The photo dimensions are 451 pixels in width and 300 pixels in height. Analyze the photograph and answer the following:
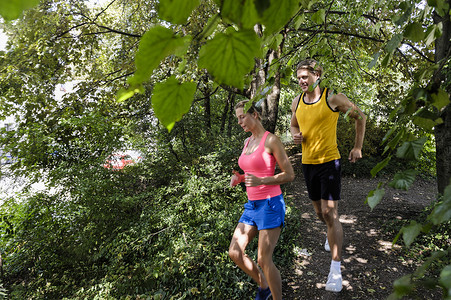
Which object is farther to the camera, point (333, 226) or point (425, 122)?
point (333, 226)

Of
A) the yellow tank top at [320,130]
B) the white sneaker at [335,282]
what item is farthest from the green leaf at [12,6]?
the white sneaker at [335,282]

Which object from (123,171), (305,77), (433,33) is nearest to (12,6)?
(433,33)

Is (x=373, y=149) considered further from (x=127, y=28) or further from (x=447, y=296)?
(x=447, y=296)

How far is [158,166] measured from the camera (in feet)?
19.3

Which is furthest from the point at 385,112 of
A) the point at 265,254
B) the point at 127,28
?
the point at 265,254

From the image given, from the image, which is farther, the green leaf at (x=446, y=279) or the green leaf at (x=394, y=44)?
the green leaf at (x=394, y=44)

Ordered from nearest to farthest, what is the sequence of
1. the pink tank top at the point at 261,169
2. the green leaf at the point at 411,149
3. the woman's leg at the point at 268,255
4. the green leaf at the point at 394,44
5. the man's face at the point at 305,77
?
the green leaf at the point at 411,149 → the green leaf at the point at 394,44 → the woman's leg at the point at 268,255 → the pink tank top at the point at 261,169 → the man's face at the point at 305,77

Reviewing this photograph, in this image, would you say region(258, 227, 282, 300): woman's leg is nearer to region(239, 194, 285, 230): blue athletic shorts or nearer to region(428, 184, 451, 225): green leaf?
region(239, 194, 285, 230): blue athletic shorts

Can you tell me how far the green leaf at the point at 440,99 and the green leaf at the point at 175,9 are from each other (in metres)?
0.60

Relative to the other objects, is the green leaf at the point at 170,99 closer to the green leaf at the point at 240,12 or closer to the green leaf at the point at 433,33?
the green leaf at the point at 240,12

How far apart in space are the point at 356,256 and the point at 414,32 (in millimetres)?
3946

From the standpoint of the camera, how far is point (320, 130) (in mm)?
2924

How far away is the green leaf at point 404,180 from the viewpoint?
1.94 feet

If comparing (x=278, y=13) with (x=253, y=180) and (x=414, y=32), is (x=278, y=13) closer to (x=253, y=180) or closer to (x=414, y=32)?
(x=414, y=32)
